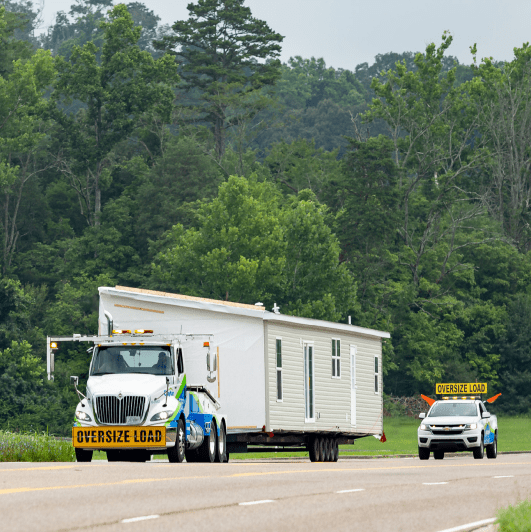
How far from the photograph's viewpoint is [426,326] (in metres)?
73.1

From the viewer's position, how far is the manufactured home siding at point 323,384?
85.1ft

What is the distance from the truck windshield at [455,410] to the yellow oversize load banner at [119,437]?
12999 millimetres

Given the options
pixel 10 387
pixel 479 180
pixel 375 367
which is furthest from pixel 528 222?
pixel 375 367

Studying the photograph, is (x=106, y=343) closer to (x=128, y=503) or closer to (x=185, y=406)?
(x=185, y=406)

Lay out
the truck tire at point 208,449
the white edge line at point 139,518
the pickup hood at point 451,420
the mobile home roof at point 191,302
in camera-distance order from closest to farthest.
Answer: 1. the white edge line at point 139,518
2. the truck tire at point 208,449
3. the mobile home roof at point 191,302
4. the pickup hood at point 451,420

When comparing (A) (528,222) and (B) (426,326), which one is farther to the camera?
(A) (528,222)

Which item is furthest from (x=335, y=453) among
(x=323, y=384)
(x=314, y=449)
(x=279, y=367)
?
(x=279, y=367)

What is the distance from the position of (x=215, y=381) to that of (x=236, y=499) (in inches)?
473

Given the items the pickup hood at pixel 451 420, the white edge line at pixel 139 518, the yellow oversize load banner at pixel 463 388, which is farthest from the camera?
the yellow oversize load banner at pixel 463 388

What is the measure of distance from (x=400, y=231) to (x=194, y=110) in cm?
1772

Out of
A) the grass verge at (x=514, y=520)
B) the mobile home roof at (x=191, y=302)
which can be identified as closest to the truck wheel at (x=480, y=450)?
the mobile home roof at (x=191, y=302)

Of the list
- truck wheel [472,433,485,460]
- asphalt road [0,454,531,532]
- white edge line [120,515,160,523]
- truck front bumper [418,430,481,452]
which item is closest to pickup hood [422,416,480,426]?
truck front bumper [418,430,481,452]

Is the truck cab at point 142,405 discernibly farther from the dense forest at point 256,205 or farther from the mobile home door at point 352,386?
the dense forest at point 256,205

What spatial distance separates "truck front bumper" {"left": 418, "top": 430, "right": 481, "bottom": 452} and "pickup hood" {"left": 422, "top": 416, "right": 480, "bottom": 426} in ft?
0.96
